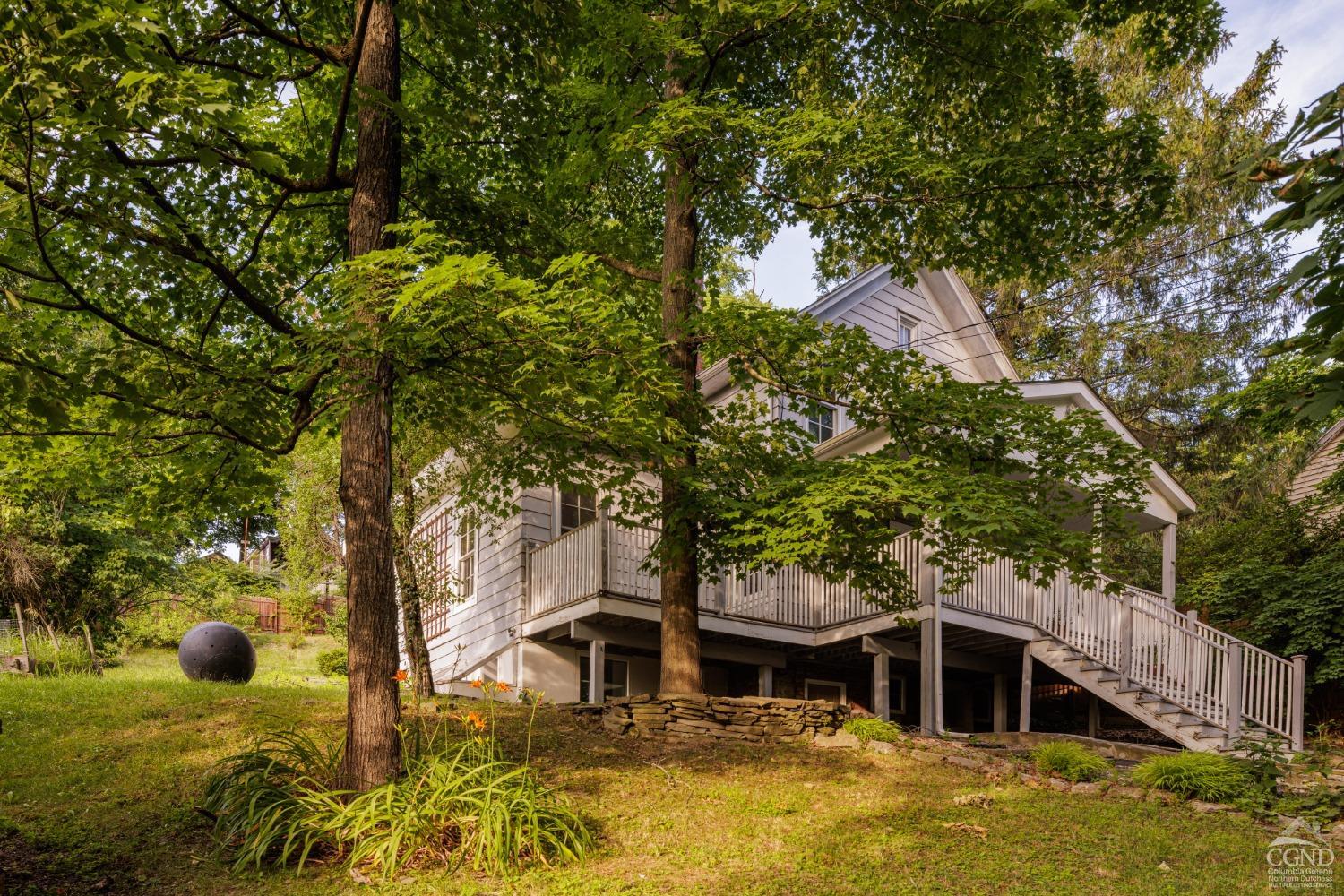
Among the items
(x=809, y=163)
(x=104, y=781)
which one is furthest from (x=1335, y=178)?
(x=104, y=781)

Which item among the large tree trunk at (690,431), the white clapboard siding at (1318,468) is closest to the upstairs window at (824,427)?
the large tree trunk at (690,431)

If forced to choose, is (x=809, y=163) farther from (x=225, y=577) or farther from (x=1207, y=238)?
(x=225, y=577)

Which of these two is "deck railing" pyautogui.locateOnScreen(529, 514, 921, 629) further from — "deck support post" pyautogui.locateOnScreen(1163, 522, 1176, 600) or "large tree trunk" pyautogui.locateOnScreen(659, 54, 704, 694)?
"deck support post" pyautogui.locateOnScreen(1163, 522, 1176, 600)

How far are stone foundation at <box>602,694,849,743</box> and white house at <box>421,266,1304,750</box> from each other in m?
1.54

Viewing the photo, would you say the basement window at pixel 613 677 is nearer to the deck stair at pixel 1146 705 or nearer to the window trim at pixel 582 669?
the window trim at pixel 582 669

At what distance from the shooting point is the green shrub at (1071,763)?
967 centimetres

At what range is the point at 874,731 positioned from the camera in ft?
35.5

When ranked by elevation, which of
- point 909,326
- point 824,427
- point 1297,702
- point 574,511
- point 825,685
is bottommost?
point 825,685

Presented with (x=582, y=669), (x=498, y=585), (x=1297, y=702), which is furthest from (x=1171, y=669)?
(x=498, y=585)

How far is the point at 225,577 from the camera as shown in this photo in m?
29.0

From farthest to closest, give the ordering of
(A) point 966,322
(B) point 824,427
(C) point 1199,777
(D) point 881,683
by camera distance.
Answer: (A) point 966,322, (B) point 824,427, (D) point 881,683, (C) point 1199,777

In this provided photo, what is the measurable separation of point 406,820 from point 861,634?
8873mm

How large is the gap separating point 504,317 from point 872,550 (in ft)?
16.2

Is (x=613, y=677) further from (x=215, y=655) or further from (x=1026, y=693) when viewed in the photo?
(x=1026, y=693)
